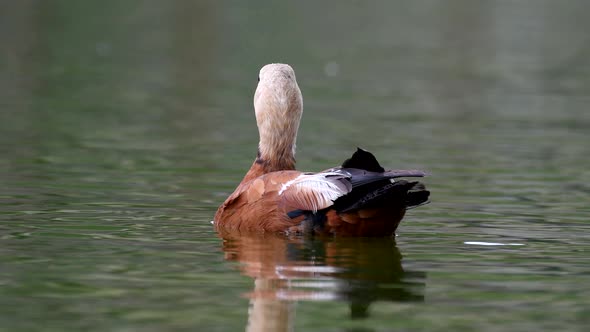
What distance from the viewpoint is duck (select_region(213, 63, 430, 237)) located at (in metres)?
7.71

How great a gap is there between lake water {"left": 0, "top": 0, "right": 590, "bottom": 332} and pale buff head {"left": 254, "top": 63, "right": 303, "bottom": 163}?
755mm

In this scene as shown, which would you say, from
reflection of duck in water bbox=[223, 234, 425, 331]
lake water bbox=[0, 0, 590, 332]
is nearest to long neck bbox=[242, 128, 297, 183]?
lake water bbox=[0, 0, 590, 332]

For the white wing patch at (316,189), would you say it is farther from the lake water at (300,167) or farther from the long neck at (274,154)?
the long neck at (274,154)

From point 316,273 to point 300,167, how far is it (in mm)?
5242

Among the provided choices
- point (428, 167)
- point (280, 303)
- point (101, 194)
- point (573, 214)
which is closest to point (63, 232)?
point (101, 194)

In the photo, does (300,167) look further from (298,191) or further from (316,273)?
(316,273)

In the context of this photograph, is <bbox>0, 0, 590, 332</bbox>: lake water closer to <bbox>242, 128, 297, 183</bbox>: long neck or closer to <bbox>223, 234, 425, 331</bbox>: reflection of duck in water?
<bbox>223, 234, 425, 331</bbox>: reflection of duck in water

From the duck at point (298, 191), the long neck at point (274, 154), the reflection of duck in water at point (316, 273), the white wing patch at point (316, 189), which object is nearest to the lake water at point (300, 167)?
the reflection of duck in water at point (316, 273)

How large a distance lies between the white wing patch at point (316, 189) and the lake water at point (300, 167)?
282mm

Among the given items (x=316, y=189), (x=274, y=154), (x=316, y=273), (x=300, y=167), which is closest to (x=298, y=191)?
(x=316, y=189)

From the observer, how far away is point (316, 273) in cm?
714

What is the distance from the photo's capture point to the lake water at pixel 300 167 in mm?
6324

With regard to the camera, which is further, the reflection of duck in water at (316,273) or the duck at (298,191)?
the duck at (298,191)

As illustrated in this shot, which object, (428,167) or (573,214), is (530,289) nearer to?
(573,214)
